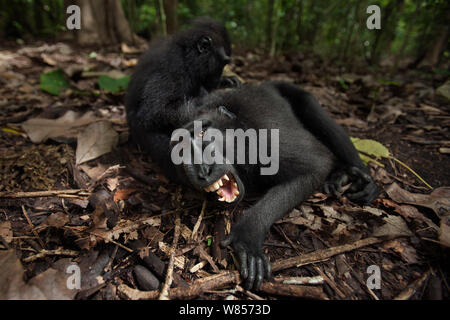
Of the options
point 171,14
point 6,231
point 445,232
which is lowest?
point 6,231

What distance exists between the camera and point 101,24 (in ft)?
23.0

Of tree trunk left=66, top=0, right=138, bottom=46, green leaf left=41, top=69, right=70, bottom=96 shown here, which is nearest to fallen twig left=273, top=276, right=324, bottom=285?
green leaf left=41, top=69, right=70, bottom=96

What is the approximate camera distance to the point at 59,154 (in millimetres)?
2701

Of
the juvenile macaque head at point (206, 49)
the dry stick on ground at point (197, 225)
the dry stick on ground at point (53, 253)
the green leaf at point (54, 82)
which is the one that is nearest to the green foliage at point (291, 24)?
the green leaf at point (54, 82)

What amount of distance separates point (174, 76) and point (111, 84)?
5.73ft

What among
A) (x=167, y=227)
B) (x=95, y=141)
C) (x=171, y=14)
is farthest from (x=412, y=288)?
(x=171, y=14)

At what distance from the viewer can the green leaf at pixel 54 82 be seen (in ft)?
13.6

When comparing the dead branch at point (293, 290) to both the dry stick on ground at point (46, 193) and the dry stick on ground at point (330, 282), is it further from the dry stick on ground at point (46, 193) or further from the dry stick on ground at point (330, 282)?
the dry stick on ground at point (46, 193)

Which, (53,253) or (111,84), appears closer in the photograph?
(53,253)

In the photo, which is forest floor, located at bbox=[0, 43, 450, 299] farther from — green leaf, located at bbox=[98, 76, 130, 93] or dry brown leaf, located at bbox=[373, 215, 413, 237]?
green leaf, located at bbox=[98, 76, 130, 93]

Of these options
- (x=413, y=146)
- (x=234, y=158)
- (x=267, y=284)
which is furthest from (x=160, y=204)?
(x=413, y=146)

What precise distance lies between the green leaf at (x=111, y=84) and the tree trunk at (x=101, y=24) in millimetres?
3380

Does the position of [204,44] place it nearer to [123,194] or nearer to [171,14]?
[123,194]
